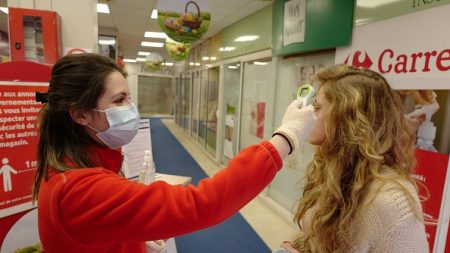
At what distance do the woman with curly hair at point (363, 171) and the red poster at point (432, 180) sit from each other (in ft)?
2.66

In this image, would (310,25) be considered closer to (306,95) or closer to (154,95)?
→ (306,95)

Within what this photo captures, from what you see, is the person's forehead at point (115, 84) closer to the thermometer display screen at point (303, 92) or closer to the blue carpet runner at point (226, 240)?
the thermometer display screen at point (303, 92)

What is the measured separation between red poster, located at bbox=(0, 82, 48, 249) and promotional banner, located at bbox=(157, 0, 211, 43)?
1224 mm

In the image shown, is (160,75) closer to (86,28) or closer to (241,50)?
(241,50)

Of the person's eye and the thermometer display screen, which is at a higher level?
the thermometer display screen

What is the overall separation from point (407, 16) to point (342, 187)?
1.63 metres

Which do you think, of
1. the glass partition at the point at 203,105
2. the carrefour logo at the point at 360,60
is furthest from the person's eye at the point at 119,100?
the glass partition at the point at 203,105

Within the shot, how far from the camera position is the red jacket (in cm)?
75

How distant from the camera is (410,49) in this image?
2.19 meters

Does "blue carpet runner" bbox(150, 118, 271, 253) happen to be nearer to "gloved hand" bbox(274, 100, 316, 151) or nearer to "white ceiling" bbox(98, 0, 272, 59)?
"gloved hand" bbox(274, 100, 316, 151)

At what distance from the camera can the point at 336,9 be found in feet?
9.56

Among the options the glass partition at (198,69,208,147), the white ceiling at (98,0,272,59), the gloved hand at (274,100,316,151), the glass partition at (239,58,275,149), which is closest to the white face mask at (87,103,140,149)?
the gloved hand at (274,100,316,151)

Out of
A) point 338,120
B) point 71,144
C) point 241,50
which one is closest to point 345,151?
point 338,120

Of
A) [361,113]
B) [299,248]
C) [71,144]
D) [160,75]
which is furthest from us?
[160,75]
